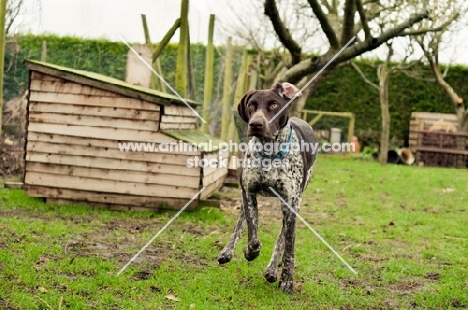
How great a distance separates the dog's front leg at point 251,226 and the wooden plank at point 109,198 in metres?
3.26

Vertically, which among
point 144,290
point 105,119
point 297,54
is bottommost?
point 144,290

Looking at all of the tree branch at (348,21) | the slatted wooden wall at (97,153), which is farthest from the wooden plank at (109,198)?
the tree branch at (348,21)

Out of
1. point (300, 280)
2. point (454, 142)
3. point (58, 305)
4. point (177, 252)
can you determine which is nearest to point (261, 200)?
point (177, 252)

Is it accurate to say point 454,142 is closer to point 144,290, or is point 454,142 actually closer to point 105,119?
point 105,119

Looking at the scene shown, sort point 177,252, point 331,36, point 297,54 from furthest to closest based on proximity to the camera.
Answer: point 297,54, point 331,36, point 177,252

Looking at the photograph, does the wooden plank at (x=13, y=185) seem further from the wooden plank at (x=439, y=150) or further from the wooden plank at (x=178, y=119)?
the wooden plank at (x=439, y=150)

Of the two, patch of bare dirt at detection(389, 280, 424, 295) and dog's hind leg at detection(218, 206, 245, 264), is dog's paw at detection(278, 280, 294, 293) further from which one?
patch of bare dirt at detection(389, 280, 424, 295)

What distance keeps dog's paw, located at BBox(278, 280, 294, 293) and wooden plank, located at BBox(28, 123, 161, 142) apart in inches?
154

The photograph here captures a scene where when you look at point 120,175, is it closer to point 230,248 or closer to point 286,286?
point 230,248

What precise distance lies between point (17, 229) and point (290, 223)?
321 centimetres

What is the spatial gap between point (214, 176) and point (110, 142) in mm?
1798

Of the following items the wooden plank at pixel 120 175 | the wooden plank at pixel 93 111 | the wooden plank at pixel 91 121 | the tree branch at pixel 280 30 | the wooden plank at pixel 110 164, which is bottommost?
the wooden plank at pixel 120 175

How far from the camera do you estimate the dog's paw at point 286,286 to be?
5223mm

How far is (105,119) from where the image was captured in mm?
8742
